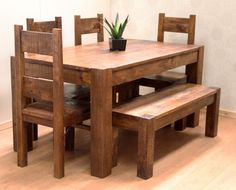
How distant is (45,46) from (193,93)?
4.45 ft

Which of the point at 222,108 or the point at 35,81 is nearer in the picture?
the point at 35,81

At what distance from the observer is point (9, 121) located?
3.79 m

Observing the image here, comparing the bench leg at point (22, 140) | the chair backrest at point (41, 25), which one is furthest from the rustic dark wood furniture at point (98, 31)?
the bench leg at point (22, 140)

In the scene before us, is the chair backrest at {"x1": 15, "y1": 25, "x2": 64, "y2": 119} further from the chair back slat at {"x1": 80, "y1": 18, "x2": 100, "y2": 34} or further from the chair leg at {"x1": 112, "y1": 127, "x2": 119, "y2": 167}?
the chair back slat at {"x1": 80, "y1": 18, "x2": 100, "y2": 34}

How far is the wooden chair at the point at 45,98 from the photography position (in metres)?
2.60

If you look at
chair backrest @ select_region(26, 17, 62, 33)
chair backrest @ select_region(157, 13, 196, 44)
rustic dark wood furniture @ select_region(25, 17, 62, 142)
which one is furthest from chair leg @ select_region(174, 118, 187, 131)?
chair backrest @ select_region(26, 17, 62, 33)

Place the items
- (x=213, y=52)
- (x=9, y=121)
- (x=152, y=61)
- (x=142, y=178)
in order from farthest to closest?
(x=213, y=52) < (x=9, y=121) < (x=152, y=61) < (x=142, y=178)

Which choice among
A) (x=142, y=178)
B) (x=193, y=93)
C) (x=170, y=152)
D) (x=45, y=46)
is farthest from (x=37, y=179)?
(x=193, y=93)

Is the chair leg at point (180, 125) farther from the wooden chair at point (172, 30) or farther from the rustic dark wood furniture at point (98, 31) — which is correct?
the rustic dark wood furniture at point (98, 31)

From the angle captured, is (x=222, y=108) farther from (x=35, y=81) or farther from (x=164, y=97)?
(x=35, y=81)

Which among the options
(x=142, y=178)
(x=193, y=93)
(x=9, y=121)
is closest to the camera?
(x=142, y=178)

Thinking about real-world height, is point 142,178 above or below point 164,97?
below

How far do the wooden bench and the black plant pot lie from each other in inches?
17.8

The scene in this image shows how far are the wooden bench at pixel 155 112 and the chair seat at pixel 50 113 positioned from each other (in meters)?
0.22
